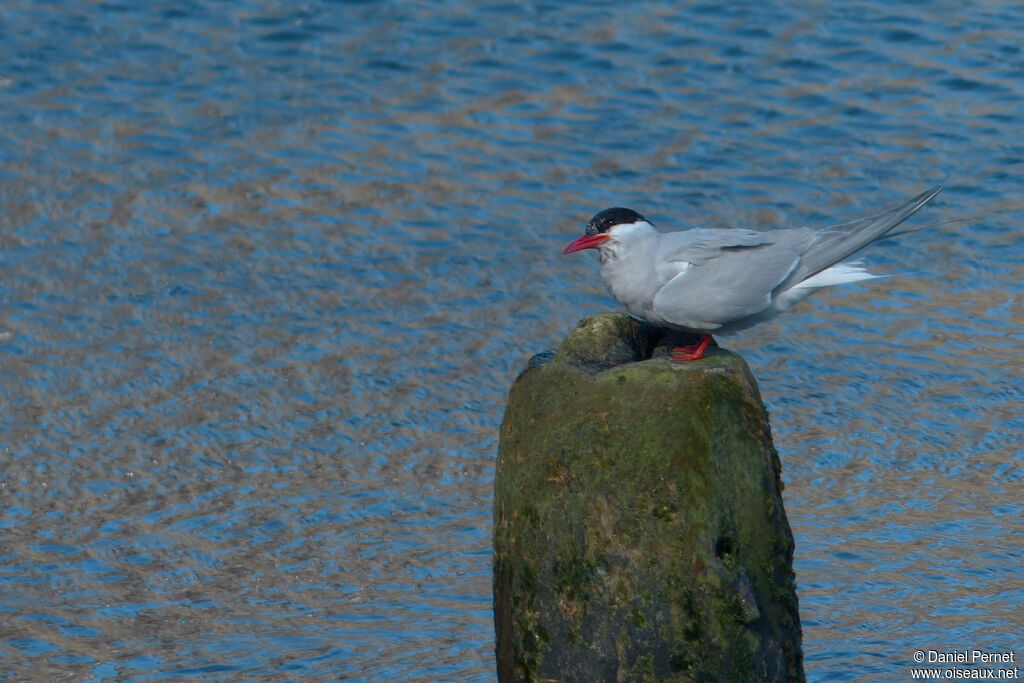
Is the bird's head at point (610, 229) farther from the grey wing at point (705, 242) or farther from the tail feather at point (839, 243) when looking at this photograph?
the tail feather at point (839, 243)

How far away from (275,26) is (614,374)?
38.8 ft

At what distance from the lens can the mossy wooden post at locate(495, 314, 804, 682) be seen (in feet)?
15.6

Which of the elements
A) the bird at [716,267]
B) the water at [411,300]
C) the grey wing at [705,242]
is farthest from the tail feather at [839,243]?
the water at [411,300]

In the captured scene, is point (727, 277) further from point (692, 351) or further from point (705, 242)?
point (692, 351)

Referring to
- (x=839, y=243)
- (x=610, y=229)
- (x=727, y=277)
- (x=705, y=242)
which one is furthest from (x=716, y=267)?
(x=839, y=243)

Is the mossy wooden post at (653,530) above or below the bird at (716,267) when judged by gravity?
below

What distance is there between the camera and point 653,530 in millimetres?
4770

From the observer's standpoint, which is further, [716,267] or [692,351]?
[716,267]

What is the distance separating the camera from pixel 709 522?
477 cm

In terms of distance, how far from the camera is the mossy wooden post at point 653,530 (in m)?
4.77

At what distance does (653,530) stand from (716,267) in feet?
4.37

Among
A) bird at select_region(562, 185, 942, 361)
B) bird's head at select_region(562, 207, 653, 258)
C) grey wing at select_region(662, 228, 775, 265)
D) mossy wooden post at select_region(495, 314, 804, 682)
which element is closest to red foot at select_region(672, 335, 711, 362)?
bird at select_region(562, 185, 942, 361)

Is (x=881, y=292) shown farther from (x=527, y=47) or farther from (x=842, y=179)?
(x=527, y=47)

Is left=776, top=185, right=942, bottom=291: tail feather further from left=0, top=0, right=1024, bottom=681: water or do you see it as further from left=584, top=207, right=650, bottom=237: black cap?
left=0, top=0, right=1024, bottom=681: water
